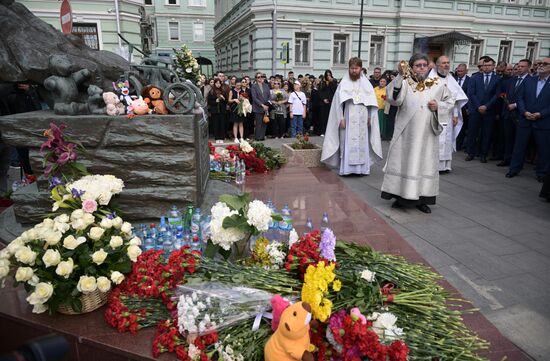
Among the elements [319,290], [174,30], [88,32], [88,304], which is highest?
[174,30]

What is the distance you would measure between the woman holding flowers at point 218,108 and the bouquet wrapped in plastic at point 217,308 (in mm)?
9648

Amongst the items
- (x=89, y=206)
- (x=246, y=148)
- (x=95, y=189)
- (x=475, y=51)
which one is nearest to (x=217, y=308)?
(x=89, y=206)

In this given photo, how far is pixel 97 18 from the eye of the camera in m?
17.7

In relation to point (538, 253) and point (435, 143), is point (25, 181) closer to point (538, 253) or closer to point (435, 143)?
point (435, 143)

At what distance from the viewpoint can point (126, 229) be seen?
9.30 ft

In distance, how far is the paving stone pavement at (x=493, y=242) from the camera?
3.09m

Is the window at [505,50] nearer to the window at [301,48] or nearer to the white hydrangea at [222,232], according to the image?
the window at [301,48]

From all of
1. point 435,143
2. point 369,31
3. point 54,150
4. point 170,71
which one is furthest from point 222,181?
point 369,31

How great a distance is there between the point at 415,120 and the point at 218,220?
3.48m

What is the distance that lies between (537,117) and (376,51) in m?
13.8

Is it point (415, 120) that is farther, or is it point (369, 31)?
point (369, 31)

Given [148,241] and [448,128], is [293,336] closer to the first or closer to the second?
[148,241]

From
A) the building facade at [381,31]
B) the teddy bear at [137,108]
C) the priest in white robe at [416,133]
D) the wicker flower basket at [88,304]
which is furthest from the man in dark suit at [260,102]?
the wicker flower basket at [88,304]

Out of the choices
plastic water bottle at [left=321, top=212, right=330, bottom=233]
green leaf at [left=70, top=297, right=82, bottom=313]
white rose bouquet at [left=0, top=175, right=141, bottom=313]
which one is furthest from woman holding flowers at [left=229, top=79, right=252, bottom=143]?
green leaf at [left=70, top=297, right=82, bottom=313]
